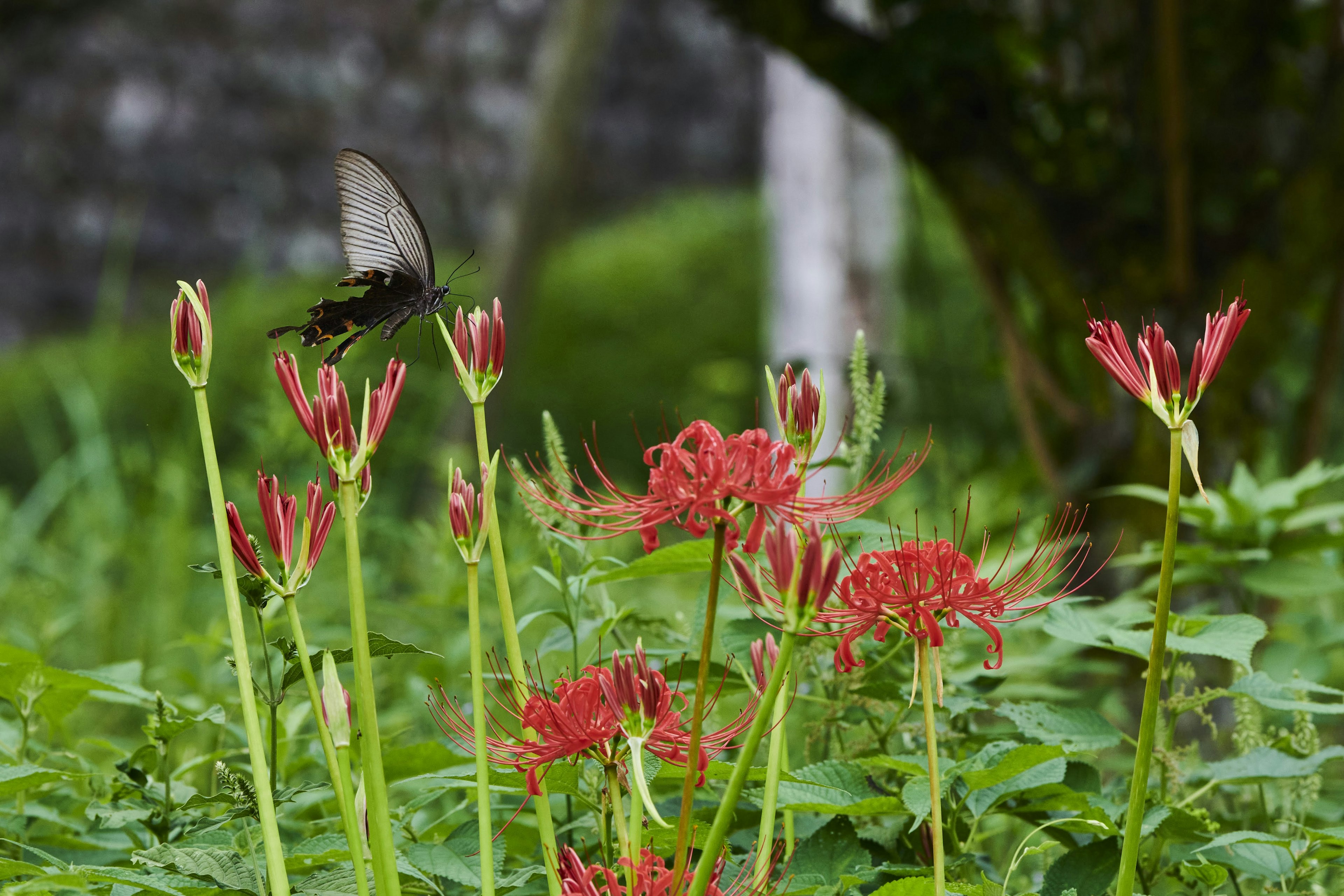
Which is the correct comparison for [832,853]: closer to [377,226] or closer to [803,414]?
[803,414]

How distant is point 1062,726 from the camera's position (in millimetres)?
692

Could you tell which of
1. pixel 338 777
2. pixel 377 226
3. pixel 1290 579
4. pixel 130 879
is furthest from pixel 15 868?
pixel 1290 579

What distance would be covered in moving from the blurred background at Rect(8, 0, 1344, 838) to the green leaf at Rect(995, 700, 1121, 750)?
0.23m

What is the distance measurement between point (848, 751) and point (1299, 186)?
3.46 ft

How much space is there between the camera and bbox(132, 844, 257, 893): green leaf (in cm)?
52

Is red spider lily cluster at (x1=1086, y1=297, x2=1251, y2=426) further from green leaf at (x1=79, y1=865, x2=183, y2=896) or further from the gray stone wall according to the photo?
the gray stone wall

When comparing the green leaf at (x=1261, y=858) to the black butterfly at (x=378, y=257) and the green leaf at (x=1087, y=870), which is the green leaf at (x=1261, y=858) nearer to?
the green leaf at (x=1087, y=870)

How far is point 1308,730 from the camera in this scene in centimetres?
72

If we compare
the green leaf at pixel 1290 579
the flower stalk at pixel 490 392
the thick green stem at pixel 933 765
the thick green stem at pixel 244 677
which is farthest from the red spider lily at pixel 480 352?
the green leaf at pixel 1290 579

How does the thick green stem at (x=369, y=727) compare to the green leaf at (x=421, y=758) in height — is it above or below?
above

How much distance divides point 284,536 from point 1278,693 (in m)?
0.58

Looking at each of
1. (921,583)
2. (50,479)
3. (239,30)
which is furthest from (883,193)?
(239,30)

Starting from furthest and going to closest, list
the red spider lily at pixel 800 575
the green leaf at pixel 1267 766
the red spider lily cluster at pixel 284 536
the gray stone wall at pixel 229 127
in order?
1. the gray stone wall at pixel 229 127
2. the green leaf at pixel 1267 766
3. the red spider lily cluster at pixel 284 536
4. the red spider lily at pixel 800 575

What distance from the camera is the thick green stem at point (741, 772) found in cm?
35
